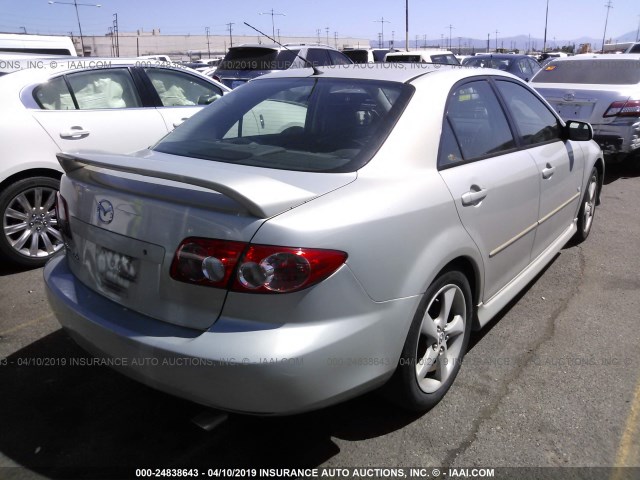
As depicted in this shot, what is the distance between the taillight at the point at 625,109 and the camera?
7.40 metres

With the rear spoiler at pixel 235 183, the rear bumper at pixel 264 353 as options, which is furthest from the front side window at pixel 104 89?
the rear bumper at pixel 264 353

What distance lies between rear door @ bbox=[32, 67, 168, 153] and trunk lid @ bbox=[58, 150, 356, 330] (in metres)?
2.49

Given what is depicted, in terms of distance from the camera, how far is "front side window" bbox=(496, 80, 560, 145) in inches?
140

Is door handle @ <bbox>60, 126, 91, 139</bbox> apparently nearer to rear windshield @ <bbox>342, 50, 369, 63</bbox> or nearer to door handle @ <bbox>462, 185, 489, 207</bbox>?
door handle @ <bbox>462, 185, 489, 207</bbox>

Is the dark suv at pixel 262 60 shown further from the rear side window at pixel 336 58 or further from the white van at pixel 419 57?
the white van at pixel 419 57

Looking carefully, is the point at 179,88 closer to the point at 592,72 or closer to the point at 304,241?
the point at 304,241

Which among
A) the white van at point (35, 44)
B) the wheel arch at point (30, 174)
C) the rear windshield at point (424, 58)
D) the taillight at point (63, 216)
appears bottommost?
the wheel arch at point (30, 174)

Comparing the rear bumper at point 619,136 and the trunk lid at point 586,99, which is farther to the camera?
the trunk lid at point 586,99

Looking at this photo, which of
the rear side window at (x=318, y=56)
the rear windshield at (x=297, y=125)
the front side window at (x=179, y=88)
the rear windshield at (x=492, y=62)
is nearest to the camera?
the rear windshield at (x=297, y=125)

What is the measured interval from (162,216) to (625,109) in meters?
7.20

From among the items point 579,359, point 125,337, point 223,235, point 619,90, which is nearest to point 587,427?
point 579,359

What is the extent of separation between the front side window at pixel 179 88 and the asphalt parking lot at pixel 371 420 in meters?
2.77

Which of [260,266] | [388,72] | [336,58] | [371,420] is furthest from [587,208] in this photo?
[336,58]

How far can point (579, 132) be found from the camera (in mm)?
4074
